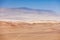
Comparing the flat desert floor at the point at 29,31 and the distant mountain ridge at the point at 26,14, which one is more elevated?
the distant mountain ridge at the point at 26,14

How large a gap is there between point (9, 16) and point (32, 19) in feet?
0.69

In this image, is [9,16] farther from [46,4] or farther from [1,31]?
[46,4]

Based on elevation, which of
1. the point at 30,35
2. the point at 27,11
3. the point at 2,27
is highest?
the point at 27,11

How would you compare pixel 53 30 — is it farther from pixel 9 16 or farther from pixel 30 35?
pixel 9 16

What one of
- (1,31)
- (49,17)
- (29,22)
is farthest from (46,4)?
(1,31)

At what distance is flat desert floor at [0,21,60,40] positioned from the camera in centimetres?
91

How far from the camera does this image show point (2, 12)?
0.95 meters

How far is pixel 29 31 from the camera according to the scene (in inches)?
36.1

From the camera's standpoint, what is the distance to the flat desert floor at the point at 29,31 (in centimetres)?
91

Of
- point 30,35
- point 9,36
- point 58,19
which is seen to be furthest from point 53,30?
point 9,36

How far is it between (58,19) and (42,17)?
0.14m

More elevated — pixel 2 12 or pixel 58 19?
pixel 2 12

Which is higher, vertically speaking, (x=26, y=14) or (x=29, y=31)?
(x=26, y=14)

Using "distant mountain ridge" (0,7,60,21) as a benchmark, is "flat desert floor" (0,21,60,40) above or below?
below
